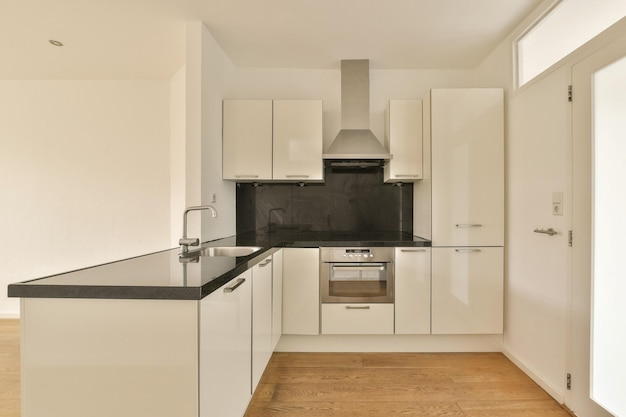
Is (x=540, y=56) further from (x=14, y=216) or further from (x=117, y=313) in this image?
(x=14, y=216)

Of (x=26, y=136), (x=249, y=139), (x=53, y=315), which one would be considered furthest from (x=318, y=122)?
(x=26, y=136)

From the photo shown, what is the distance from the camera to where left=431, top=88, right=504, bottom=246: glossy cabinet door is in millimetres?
2512

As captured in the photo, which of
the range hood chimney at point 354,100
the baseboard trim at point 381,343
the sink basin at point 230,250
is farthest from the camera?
the range hood chimney at point 354,100

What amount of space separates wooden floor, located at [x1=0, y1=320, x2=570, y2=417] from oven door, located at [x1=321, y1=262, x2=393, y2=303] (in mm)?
510

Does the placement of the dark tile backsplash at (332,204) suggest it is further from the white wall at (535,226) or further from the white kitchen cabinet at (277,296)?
the white wall at (535,226)

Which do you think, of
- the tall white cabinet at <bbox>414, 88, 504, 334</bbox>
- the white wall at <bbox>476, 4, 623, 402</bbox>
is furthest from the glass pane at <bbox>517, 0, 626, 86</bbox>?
the tall white cabinet at <bbox>414, 88, 504, 334</bbox>

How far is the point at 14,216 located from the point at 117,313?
375 cm

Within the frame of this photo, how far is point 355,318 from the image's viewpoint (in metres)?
2.58

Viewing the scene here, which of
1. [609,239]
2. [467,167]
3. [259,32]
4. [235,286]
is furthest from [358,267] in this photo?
[259,32]

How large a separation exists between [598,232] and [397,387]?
5.10ft

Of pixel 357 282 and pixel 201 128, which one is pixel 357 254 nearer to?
pixel 357 282

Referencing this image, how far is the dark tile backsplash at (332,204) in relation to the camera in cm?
323

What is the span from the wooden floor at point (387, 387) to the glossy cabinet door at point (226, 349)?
1.84ft

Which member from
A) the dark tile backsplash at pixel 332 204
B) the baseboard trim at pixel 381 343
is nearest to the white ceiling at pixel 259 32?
the dark tile backsplash at pixel 332 204
